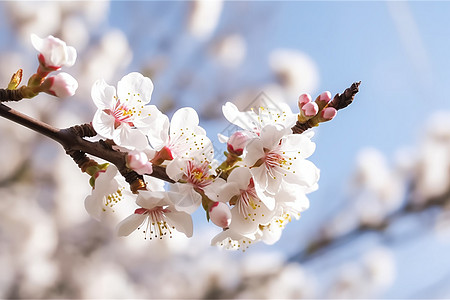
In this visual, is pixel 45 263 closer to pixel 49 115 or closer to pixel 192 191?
pixel 49 115

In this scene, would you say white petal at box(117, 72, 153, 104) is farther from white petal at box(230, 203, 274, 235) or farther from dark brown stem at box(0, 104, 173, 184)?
white petal at box(230, 203, 274, 235)

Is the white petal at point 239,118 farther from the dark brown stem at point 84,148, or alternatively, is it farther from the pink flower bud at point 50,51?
the pink flower bud at point 50,51

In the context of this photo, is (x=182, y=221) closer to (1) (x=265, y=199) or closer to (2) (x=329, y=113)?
(1) (x=265, y=199)

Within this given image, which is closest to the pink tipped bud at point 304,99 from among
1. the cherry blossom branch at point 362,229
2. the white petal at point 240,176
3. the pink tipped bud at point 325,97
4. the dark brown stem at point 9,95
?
the pink tipped bud at point 325,97

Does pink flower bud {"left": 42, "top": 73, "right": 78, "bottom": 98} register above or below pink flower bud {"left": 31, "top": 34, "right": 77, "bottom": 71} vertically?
below

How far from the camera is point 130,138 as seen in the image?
563mm

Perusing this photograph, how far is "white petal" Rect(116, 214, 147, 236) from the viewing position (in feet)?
1.95

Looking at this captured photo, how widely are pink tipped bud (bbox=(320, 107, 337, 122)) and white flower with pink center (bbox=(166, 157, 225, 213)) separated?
0.16 meters

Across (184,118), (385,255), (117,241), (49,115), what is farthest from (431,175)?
(184,118)

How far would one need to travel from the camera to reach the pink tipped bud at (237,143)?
55 centimetres

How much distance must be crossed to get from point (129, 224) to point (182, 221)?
7 cm

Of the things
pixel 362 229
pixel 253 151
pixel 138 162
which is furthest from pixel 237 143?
pixel 362 229

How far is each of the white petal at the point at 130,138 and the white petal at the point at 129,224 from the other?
106 millimetres

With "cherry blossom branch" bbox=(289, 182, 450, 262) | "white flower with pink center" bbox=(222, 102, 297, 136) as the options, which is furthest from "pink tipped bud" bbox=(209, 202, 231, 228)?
"cherry blossom branch" bbox=(289, 182, 450, 262)
